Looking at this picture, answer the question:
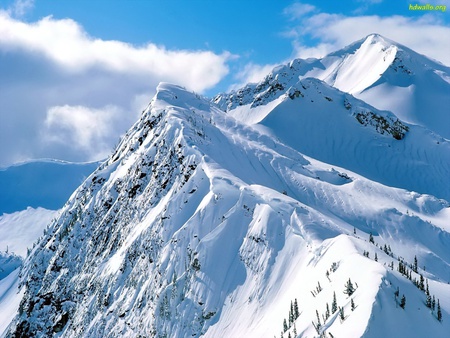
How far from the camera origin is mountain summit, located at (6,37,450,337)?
35.3m

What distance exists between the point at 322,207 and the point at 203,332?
40069mm

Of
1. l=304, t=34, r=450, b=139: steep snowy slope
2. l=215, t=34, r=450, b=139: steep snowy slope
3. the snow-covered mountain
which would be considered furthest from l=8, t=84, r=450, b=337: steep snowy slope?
l=304, t=34, r=450, b=139: steep snowy slope

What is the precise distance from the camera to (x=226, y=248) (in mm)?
53938

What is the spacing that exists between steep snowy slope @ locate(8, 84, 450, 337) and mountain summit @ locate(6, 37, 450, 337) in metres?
0.19

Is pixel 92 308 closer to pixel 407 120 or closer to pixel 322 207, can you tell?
pixel 322 207

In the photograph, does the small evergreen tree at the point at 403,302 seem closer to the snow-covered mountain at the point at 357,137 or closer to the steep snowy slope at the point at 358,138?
the steep snowy slope at the point at 358,138

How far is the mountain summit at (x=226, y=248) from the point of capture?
35344mm

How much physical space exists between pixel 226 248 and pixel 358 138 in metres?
90.9

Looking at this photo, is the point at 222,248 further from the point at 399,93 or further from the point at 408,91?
the point at 408,91

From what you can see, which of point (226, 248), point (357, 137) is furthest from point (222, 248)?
point (357, 137)

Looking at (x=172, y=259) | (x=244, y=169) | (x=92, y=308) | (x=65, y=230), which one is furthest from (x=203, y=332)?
(x=65, y=230)

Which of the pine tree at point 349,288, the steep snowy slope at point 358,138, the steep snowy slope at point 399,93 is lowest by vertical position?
the pine tree at point 349,288

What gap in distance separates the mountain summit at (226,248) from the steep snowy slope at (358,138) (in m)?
24.7

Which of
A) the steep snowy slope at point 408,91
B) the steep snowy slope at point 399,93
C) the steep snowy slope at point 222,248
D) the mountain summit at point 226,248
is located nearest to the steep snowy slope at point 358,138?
the steep snowy slope at point 399,93
